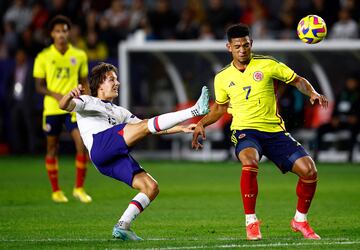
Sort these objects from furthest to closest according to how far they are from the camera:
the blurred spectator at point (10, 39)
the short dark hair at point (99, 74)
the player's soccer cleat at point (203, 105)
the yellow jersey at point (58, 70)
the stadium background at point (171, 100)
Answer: the blurred spectator at point (10, 39)
the yellow jersey at point (58, 70)
the stadium background at point (171, 100)
the short dark hair at point (99, 74)
the player's soccer cleat at point (203, 105)

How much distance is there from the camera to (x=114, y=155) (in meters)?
9.62

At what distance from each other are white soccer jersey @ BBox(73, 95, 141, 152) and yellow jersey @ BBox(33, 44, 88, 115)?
163 inches

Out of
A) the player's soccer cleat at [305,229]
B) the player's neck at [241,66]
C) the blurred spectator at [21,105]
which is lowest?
the blurred spectator at [21,105]

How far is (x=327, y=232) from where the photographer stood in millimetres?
10094

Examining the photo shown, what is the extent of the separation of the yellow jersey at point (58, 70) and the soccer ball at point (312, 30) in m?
4.68

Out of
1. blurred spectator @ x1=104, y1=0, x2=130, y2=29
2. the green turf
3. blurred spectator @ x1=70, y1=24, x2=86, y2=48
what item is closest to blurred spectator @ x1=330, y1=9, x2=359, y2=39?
the green turf

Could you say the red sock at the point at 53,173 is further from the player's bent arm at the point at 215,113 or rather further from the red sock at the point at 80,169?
the player's bent arm at the point at 215,113

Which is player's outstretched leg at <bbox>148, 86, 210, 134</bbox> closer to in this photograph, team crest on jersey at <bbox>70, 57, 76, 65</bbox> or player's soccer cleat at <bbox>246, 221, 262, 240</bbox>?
player's soccer cleat at <bbox>246, 221, 262, 240</bbox>

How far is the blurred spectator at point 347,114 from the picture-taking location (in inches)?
848

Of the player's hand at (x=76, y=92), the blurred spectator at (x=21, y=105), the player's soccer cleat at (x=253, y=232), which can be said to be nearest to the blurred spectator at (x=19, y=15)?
the blurred spectator at (x=21, y=105)

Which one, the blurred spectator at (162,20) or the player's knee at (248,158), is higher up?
the blurred spectator at (162,20)

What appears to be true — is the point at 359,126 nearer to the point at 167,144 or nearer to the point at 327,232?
the point at 167,144

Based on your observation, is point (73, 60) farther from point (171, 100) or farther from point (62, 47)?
point (171, 100)

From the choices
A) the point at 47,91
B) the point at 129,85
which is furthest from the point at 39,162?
the point at 47,91
